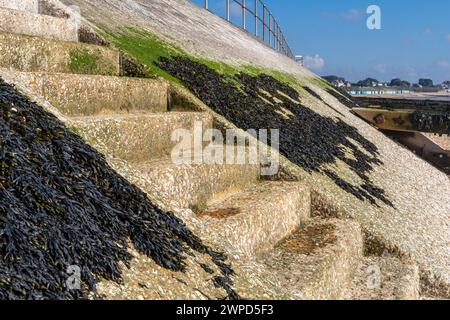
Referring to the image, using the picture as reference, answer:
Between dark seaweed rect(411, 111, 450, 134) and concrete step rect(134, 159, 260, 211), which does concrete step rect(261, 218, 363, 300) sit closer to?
concrete step rect(134, 159, 260, 211)

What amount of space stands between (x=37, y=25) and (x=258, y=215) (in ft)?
14.6

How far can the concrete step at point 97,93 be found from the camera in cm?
622

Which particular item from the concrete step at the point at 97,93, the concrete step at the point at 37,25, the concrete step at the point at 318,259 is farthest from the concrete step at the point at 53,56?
the concrete step at the point at 318,259

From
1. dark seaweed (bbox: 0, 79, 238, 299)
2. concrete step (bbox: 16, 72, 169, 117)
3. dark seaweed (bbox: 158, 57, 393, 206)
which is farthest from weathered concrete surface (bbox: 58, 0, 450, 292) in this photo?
dark seaweed (bbox: 0, 79, 238, 299)

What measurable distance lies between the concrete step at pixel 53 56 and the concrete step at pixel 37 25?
76cm

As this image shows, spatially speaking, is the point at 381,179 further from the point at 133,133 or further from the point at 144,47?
the point at 133,133

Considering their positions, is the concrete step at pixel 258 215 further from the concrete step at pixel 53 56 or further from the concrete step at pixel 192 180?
the concrete step at pixel 53 56

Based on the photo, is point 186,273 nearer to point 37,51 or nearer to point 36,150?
point 36,150

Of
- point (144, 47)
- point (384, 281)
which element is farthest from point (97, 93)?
point (384, 281)

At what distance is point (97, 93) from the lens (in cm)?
705

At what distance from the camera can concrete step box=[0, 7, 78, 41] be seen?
7609 mm

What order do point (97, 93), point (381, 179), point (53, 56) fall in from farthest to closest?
point (381, 179)
point (53, 56)
point (97, 93)
